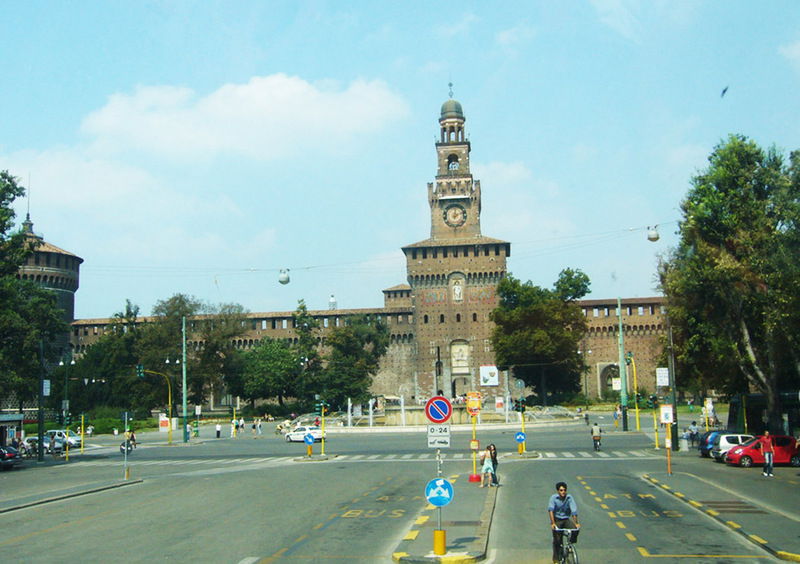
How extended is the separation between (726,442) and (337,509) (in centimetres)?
2031

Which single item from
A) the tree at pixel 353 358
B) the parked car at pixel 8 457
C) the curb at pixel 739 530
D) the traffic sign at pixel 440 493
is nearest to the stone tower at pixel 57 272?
the tree at pixel 353 358

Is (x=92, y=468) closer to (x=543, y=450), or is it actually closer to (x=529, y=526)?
(x=543, y=450)

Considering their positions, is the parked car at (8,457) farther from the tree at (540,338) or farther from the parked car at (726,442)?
the tree at (540,338)

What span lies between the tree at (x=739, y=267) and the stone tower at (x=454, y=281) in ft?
202

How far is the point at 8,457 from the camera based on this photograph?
4034 cm

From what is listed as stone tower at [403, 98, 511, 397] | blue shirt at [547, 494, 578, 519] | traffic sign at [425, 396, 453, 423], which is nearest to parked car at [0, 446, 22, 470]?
traffic sign at [425, 396, 453, 423]

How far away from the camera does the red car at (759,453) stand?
33.3 meters

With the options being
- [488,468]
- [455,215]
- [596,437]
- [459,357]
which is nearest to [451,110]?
[455,215]

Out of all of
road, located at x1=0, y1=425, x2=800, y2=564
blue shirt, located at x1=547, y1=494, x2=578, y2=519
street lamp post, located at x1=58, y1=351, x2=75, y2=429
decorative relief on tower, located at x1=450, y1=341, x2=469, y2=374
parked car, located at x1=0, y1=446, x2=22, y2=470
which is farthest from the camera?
decorative relief on tower, located at x1=450, y1=341, x2=469, y2=374

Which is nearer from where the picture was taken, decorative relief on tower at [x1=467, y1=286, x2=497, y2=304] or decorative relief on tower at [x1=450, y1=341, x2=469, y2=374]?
decorative relief on tower at [x1=450, y1=341, x2=469, y2=374]

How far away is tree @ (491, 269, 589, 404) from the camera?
295ft

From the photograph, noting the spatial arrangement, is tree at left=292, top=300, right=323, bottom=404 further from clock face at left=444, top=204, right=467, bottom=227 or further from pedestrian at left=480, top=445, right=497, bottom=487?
pedestrian at left=480, top=445, right=497, bottom=487

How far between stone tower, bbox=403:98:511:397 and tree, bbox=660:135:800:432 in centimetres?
6153

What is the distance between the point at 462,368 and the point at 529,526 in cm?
8600
